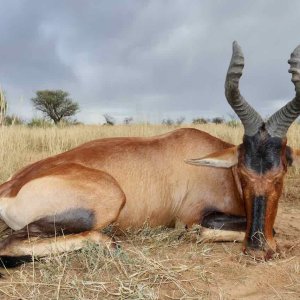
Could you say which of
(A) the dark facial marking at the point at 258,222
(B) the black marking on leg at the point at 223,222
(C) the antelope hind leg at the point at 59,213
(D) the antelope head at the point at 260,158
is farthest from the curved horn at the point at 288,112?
(C) the antelope hind leg at the point at 59,213

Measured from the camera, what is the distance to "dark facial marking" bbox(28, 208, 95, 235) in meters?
4.44

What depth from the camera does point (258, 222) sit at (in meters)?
4.47

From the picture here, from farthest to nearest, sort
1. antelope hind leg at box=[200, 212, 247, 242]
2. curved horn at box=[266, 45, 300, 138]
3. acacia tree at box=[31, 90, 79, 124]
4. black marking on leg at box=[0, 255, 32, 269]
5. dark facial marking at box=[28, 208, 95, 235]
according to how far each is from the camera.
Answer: acacia tree at box=[31, 90, 79, 124] → antelope hind leg at box=[200, 212, 247, 242] → curved horn at box=[266, 45, 300, 138] → dark facial marking at box=[28, 208, 95, 235] → black marking on leg at box=[0, 255, 32, 269]

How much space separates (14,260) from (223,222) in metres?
2.01

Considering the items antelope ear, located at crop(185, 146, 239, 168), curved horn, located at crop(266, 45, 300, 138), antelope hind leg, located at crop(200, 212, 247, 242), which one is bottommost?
antelope hind leg, located at crop(200, 212, 247, 242)

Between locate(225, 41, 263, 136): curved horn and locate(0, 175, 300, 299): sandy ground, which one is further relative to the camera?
locate(225, 41, 263, 136): curved horn

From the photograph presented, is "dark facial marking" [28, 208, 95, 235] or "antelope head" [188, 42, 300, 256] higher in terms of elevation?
"antelope head" [188, 42, 300, 256]

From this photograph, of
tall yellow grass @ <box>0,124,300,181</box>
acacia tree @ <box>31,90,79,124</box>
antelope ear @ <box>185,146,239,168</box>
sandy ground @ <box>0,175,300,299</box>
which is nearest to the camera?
sandy ground @ <box>0,175,300,299</box>

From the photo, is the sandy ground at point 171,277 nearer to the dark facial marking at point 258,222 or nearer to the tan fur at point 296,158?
the dark facial marking at point 258,222

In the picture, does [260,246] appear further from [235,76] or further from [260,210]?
[235,76]

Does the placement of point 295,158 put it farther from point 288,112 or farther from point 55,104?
point 55,104

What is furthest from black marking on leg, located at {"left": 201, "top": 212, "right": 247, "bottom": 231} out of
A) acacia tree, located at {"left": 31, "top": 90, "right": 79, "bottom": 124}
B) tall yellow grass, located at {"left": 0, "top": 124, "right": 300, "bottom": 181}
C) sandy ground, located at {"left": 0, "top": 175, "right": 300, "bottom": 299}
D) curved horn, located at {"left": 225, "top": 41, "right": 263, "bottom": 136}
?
acacia tree, located at {"left": 31, "top": 90, "right": 79, "bottom": 124}

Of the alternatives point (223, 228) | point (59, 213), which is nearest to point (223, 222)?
point (223, 228)

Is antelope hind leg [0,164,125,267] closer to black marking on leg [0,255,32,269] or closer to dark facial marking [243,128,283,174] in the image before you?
black marking on leg [0,255,32,269]
